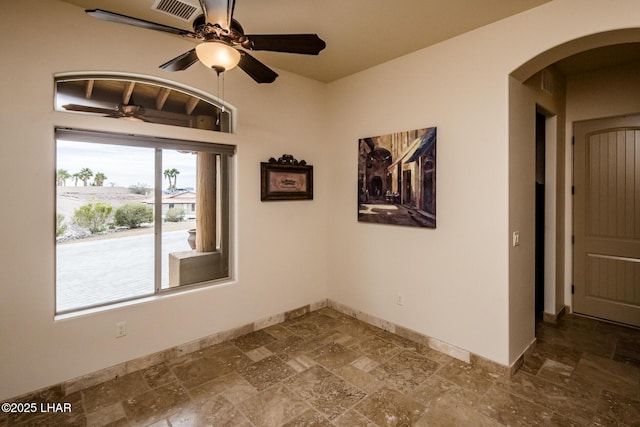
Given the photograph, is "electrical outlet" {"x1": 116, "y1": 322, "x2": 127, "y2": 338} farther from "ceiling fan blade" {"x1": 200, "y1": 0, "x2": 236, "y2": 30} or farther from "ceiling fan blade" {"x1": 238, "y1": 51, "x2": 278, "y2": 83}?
"ceiling fan blade" {"x1": 200, "y1": 0, "x2": 236, "y2": 30}

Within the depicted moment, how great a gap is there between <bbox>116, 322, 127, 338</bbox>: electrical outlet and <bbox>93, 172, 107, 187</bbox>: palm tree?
1201mm

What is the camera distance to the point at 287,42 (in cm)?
198

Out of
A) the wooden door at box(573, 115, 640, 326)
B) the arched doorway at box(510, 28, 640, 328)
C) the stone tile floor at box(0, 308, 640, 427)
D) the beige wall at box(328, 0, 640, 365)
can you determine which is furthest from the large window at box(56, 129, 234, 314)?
the wooden door at box(573, 115, 640, 326)

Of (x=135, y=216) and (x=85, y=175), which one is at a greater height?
(x=85, y=175)

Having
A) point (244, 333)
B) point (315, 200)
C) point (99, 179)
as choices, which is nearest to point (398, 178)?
point (315, 200)

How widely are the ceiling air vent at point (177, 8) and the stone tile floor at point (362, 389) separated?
2.99m

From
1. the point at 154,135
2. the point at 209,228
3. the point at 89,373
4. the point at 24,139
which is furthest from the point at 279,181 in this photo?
the point at 89,373

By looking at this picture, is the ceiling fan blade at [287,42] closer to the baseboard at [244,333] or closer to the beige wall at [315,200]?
the beige wall at [315,200]

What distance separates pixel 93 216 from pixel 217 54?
1848 millimetres

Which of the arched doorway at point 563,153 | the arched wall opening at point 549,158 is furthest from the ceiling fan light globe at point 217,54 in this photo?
the arched doorway at point 563,153

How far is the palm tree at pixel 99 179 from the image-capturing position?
2.67 meters

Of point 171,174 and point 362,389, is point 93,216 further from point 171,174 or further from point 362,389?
point 362,389

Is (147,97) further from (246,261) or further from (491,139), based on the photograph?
(491,139)

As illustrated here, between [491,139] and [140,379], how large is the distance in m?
3.60
